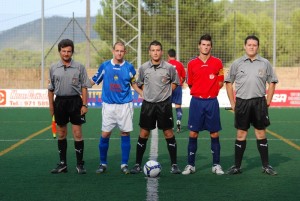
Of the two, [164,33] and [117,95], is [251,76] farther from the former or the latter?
[164,33]

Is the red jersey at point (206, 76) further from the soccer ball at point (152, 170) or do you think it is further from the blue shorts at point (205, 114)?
the soccer ball at point (152, 170)

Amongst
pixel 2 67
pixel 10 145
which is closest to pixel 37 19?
pixel 2 67

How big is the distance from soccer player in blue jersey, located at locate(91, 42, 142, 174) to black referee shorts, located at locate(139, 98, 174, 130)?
243mm

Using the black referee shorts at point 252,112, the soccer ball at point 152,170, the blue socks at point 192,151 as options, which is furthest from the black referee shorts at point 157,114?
the black referee shorts at point 252,112

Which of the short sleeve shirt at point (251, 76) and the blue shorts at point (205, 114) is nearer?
the short sleeve shirt at point (251, 76)

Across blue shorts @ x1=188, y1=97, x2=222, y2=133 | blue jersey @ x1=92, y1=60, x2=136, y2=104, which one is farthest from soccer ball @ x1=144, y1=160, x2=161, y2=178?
blue jersey @ x1=92, y1=60, x2=136, y2=104

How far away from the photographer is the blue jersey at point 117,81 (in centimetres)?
806

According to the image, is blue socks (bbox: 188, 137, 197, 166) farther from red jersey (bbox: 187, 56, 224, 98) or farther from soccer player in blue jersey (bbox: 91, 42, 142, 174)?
soccer player in blue jersey (bbox: 91, 42, 142, 174)

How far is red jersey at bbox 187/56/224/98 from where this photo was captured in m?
7.91

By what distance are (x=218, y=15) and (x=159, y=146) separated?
710 inches

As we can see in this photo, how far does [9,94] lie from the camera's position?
23.1m

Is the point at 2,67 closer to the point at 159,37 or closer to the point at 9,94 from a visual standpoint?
the point at 9,94

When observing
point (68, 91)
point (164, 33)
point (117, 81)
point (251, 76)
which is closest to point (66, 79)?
point (68, 91)

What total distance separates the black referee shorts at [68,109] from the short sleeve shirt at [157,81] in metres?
0.94
